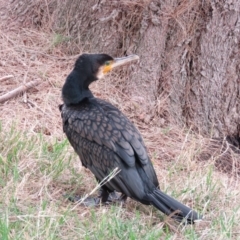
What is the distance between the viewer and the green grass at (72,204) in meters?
3.80

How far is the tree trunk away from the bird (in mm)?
1508

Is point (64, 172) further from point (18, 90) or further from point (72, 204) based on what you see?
point (18, 90)

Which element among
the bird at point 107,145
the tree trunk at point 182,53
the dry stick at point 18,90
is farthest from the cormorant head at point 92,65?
the tree trunk at point 182,53

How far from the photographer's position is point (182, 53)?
6.10 meters

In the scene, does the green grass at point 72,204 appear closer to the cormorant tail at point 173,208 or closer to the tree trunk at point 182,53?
the cormorant tail at point 173,208

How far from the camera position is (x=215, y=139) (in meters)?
6.20

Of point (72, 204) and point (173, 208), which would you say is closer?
point (173, 208)

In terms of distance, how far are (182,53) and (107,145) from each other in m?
2.08

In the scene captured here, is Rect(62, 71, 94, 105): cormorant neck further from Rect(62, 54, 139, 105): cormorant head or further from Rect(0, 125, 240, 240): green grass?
Rect(0, 125, 240, 240): green grass

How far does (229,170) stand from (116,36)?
1.70 m

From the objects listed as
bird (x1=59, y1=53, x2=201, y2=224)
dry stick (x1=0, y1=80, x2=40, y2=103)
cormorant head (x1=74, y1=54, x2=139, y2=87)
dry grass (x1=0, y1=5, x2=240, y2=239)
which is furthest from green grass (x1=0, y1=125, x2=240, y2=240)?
dry stick (x1=0, y1=80, x2=40, y2=103)

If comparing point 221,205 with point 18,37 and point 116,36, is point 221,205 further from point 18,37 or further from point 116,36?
point 18,37

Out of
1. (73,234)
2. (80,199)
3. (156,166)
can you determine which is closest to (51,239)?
(73,234)

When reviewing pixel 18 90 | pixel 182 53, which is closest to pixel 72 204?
pixel 18 90
